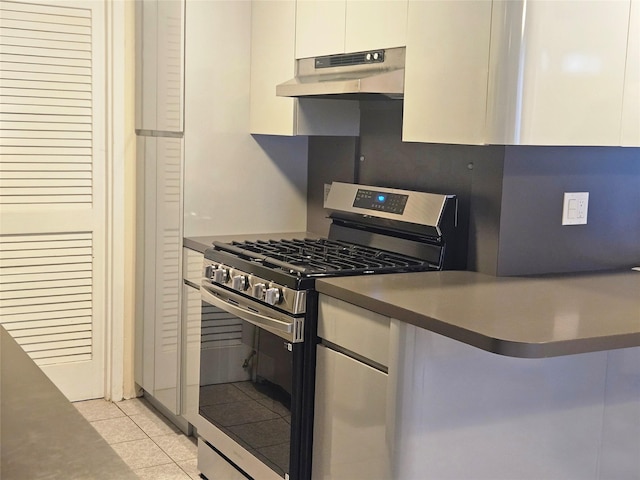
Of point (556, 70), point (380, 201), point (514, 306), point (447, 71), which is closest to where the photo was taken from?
point (514, 306)

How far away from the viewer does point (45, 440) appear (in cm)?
110

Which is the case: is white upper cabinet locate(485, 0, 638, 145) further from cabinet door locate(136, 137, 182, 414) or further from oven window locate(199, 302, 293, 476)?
cabinet door locate(136, 137, 182, 414)

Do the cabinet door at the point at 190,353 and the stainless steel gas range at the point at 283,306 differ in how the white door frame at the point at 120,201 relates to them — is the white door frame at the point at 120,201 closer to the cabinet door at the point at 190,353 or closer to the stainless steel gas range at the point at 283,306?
the cabinet door at the point at 190,353

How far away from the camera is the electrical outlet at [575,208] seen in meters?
2.76

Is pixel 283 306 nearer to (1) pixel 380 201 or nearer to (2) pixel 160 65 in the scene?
(1) pixel 380 201

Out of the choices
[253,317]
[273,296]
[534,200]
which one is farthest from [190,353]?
[534,200]

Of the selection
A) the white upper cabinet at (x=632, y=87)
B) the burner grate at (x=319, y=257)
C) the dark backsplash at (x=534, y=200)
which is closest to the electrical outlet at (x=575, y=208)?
the dark backsplash at (x=534, y=200)

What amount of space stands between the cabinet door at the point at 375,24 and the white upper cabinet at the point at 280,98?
41cm

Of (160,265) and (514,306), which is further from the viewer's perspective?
(160,265)

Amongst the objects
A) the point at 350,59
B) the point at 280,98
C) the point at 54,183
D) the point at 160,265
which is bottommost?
the point at 160,265

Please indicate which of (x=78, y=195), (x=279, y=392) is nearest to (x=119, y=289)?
(x=78, y=195)

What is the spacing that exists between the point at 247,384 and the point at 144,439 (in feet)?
3.03

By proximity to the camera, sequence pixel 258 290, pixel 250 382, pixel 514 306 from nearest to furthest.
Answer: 1. pixel 514 306
2. pixel 258 290
3. pixel 250 382

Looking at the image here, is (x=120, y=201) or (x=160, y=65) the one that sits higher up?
(x=160, y=65)
